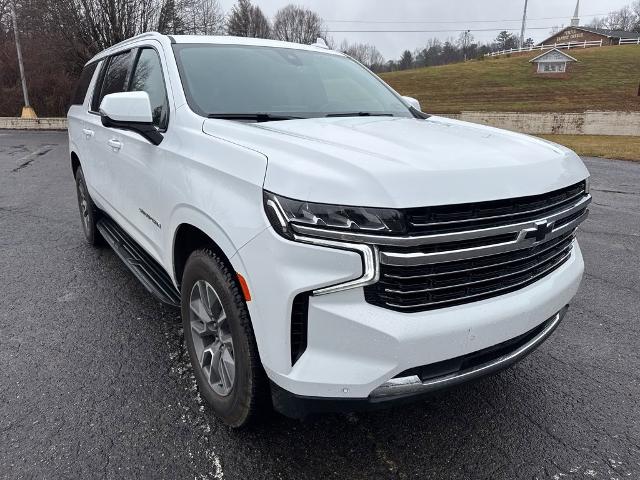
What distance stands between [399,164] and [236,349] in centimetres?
105

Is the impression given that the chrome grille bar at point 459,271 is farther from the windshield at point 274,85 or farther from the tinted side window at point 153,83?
the tinted side window at point 153,83

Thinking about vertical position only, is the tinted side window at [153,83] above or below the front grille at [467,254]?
above

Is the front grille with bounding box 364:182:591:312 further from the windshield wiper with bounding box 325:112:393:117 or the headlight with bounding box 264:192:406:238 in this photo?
the windshield wiper with bounding box 325:112:393:117

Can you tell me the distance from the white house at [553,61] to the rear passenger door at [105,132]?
57.8 metres

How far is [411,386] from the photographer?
6.19 feet

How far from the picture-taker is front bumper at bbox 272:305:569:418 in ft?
6.14

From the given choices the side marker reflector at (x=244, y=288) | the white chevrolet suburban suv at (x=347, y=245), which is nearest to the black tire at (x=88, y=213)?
the white chevrolet suburban suv at (x=347, y=245)

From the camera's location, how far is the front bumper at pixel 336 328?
179cm

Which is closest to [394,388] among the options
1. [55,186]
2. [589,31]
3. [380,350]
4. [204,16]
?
[380,350]

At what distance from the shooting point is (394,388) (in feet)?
6.12

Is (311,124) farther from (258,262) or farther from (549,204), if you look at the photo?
(549,204)

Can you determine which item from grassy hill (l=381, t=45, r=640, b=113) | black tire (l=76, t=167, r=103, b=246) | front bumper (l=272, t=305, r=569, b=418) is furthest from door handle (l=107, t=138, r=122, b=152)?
grassy hill (l=381, t=45, r=640, b=113)

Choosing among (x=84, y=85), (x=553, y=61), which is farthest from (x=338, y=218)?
(x=553, y=61)

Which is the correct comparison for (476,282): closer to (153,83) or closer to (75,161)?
(153,83)
